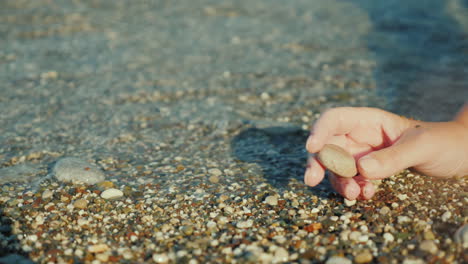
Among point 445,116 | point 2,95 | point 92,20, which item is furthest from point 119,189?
point 92,20

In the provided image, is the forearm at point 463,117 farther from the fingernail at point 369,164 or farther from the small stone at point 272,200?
the small stone at point 272,200

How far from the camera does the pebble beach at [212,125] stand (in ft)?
8.84

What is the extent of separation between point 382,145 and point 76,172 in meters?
2.09

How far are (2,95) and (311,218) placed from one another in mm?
3831

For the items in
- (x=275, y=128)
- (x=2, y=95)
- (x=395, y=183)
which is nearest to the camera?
(x=395, y=183)

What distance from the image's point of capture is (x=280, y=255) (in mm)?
2533

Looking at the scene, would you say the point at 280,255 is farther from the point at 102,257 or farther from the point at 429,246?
the point at 102,257

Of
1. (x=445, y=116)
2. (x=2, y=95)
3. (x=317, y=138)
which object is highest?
(x=317, y=138)

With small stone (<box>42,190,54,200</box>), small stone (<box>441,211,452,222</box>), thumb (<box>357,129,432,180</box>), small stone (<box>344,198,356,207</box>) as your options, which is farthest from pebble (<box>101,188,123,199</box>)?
small stone (<box>441,211,452,222</box>)

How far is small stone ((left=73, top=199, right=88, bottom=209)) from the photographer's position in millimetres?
3076

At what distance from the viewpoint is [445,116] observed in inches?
177

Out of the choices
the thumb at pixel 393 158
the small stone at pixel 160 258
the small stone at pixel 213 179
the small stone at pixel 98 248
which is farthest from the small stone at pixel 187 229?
the thumb at pixel 393 158

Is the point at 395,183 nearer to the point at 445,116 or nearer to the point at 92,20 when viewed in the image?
the point at 445,116

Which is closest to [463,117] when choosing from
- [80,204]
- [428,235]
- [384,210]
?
[384,210]
